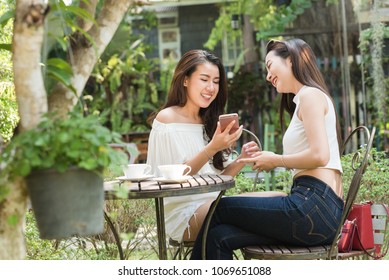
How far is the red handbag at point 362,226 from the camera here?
11.8ft

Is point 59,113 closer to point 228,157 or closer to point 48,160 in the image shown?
point 48,160

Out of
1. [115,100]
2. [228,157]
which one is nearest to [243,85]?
[115,100]

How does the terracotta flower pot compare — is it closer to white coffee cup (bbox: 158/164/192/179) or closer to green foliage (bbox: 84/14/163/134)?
white coffee cup (bbox: 158/164/192/179)

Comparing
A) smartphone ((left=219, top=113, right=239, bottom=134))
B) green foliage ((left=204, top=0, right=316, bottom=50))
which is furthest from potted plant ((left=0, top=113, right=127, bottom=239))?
green foliage ((left=204, top=0, right=316, bottom=50))

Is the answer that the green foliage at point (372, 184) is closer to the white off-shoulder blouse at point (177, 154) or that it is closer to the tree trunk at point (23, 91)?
the white off-shoulder blouse at point (177, 154)

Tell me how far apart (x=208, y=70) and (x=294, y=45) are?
0.53 meters

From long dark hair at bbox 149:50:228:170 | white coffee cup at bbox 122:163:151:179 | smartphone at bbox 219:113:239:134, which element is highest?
long dark hair at bbox 149:50:228:170

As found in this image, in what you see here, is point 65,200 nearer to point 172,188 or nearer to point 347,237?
point 172,188

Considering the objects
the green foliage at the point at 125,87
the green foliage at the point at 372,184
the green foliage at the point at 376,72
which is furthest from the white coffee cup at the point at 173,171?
the green foliage at the point at 125,87

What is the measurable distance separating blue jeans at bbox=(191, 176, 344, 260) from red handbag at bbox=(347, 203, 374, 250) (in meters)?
0.29

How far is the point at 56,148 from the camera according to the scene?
7.45 ft

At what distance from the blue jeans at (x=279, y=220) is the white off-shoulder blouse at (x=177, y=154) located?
11.9 inches

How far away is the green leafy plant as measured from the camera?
7.40 feet
